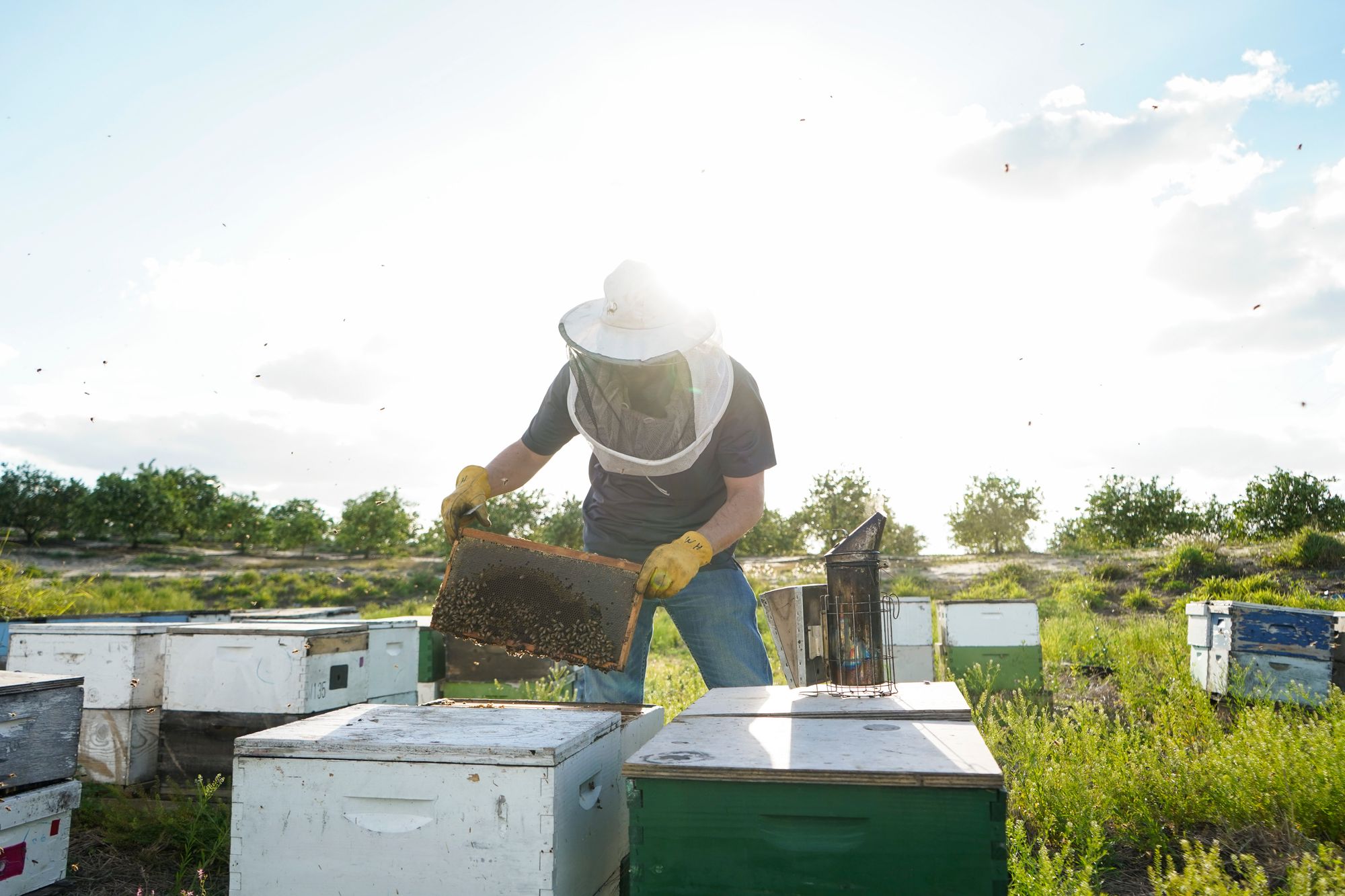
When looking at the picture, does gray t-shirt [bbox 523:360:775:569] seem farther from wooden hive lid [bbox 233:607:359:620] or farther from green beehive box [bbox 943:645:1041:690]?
green beehive box [bbox 943:645:1041:690]

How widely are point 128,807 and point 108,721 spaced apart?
458 mm

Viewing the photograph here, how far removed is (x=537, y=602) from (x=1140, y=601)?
11546mm

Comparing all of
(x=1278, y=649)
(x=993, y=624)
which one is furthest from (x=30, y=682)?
(x=1278, y=649)

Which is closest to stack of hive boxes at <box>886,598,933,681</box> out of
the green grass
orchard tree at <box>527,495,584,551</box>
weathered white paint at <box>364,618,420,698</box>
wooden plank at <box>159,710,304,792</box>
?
the green grass

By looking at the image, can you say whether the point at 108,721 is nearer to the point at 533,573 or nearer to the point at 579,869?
the point at 533,573

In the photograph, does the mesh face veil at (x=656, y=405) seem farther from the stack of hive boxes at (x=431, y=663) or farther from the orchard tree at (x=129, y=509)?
the orchard tree at (x=129, y=509)

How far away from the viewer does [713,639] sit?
10.5 feet

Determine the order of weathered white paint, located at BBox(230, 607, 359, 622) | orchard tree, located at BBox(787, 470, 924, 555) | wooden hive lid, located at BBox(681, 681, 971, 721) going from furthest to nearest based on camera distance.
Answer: orchard tree, located at BBox(787, 470, 924, 555) → weathered white paint, located at BBox(230, 607, 359, 622) → wooden hive lid, located at BBox(681, 681, 971, 721)

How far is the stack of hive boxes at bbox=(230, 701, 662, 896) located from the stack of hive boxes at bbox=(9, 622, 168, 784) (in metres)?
2.44

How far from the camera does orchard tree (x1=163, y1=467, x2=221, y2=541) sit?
22.5 m

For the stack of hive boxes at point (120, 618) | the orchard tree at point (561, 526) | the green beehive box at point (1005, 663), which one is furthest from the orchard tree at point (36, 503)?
the green beehive box at point (1005, 663)

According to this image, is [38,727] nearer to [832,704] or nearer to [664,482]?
[664,482]

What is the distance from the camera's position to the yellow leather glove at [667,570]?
2.68 meters

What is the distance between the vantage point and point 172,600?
14.2m
